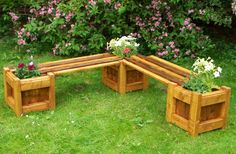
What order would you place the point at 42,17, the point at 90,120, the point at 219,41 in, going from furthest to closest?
1. the point at 219,41
2. the point at 42,17
3. the point at 90,120

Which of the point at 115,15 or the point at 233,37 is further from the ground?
the point at 115,15

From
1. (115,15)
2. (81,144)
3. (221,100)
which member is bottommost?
(81,144)

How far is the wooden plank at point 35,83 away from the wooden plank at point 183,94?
1.57m

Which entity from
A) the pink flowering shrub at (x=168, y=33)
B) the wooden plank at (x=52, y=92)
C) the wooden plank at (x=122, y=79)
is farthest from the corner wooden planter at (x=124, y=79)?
the pink flowering shrub at (x=168, y=33)

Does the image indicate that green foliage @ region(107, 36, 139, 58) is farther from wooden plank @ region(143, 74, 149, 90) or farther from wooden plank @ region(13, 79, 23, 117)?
wooden plank @ region(13, 79, 23, 117)

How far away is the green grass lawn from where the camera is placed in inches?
196

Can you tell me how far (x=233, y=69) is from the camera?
306 inches

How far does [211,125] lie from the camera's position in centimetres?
533

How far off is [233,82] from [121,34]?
85.3 inches

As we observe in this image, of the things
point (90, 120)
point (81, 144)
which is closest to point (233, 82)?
point (90, 120)

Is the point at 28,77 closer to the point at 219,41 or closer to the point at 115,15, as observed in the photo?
the point at 115,15

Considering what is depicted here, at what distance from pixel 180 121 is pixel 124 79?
1.35 meters

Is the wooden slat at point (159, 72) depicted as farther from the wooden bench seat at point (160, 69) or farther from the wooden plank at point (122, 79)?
the wooden plank at point (122, 79)

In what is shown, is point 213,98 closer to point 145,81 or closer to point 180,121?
point 180,121
